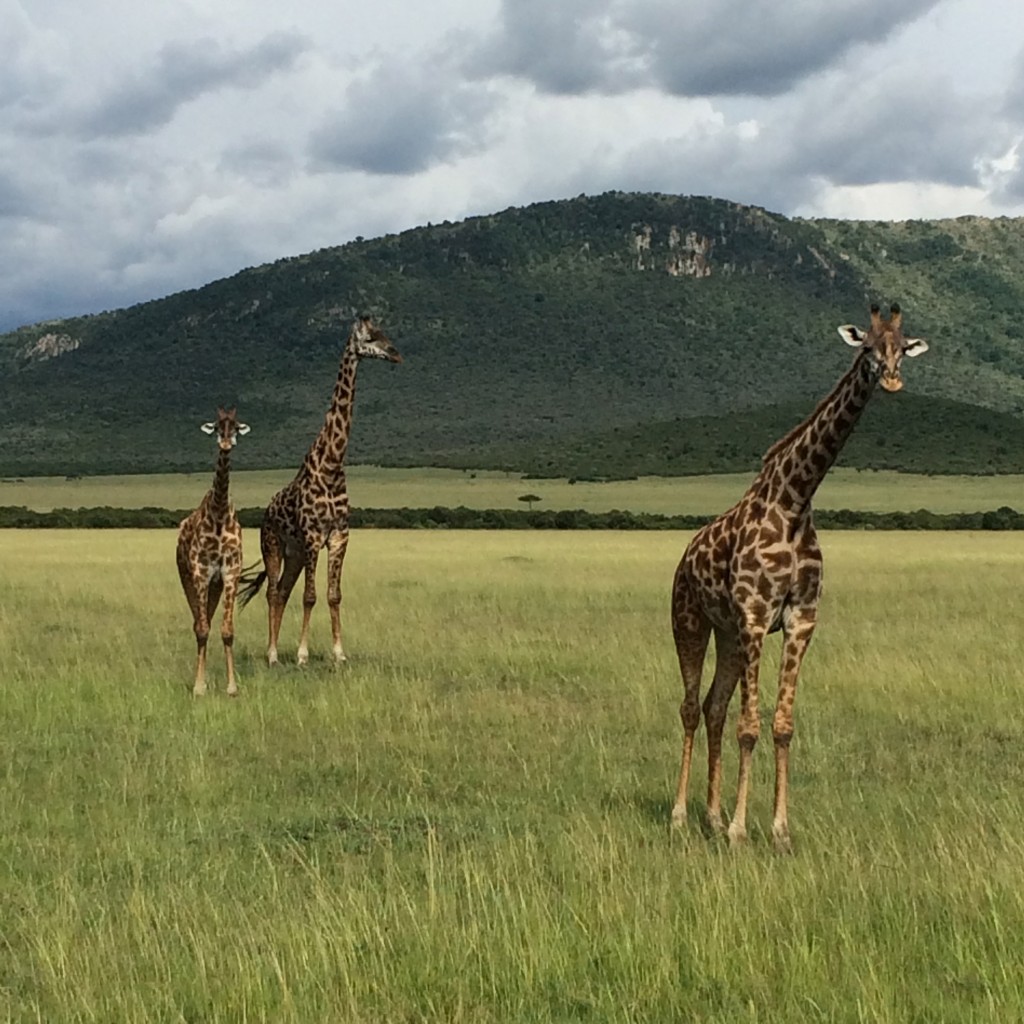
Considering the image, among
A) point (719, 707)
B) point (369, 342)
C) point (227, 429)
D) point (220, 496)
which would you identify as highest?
point (369, 342)

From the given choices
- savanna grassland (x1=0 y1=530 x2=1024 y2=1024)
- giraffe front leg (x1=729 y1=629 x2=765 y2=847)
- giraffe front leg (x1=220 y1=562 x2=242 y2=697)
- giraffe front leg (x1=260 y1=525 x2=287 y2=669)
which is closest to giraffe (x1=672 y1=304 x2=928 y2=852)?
giraffe front leg (x1=729 y1=629 x2=765 y2=847)

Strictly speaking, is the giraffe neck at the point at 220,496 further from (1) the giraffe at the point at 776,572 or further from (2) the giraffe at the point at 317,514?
(1) the giraffe at the point at 776,572

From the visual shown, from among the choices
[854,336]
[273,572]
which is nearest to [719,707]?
[854,336]

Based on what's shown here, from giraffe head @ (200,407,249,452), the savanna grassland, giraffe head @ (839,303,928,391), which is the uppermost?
giraffe head @ (839,303,928,391)

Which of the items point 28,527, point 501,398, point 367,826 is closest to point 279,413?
point 501,398

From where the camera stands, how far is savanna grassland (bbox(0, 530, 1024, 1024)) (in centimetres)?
532

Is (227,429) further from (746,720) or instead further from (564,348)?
(564,348)

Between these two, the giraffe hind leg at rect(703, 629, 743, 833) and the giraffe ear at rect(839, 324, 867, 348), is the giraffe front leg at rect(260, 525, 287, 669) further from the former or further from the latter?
the giraffe ear at rect(839, 324, 867, 348)

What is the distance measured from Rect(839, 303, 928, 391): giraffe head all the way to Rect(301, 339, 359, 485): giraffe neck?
8.74 meters

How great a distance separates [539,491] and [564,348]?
59.5 m

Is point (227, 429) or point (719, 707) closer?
point (719, 707)

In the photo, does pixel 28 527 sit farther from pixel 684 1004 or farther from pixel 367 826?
pixel 684 1004

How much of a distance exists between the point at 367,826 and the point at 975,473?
226 feet

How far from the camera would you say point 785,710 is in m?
7.67
